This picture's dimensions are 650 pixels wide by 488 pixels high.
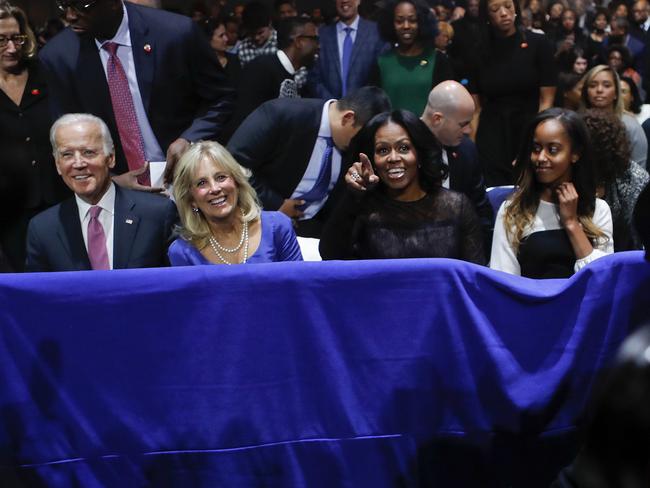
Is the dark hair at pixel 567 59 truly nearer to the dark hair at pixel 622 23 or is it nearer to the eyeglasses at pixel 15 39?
the dark hair at pixel 622 23

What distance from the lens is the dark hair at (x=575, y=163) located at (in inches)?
180

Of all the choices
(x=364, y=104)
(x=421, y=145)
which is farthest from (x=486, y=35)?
(x=421, y=145)

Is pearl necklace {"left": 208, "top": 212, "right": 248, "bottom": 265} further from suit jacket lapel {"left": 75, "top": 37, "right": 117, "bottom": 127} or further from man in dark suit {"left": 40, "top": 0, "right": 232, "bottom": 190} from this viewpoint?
suit jacket lapel {"left": 75, "top": 37, "right": 117, "bottom": 127}

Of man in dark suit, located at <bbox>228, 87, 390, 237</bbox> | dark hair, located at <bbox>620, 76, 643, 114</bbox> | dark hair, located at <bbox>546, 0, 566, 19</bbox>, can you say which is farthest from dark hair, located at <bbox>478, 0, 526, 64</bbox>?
dark hair, located at <bbox>546, 0, 566, 19</bbox>

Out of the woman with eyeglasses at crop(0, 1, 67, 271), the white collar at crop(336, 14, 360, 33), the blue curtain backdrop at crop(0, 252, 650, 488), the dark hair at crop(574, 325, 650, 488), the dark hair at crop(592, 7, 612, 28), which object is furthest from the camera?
the dark hair at crop(592, 7, 612, 28)

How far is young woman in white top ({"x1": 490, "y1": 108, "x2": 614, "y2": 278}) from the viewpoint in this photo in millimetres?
4422

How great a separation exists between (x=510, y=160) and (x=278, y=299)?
4072 millimetres

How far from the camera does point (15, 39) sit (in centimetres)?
530

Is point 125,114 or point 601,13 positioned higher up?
point 601,13

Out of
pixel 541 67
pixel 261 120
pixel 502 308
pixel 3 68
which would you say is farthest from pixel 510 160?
pixel 502 308

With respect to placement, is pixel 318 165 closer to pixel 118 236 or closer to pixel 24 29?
pixel 118 236

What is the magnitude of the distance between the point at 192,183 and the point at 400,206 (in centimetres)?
82

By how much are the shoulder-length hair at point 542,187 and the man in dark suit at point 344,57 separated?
2.48m

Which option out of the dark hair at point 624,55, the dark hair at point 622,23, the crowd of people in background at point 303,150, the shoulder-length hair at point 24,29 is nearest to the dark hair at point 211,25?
the crowd of people in background at point 303,150
